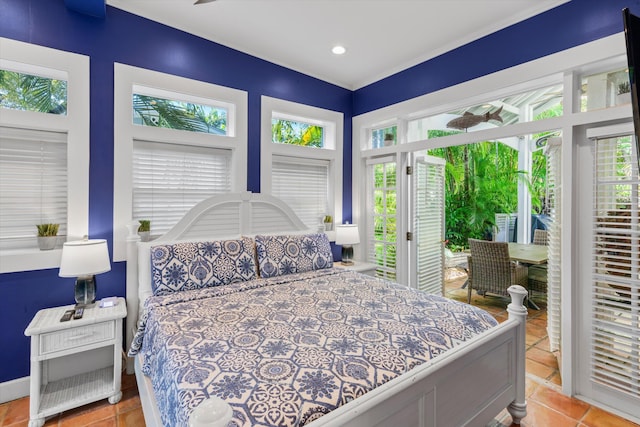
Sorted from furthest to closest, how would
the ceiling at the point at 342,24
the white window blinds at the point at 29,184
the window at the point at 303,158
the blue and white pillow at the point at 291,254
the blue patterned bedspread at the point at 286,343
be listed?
the window at the point at 303,158 < the blue and white pillow at the point at 291,254 < the ceiling at the point at 342,24 < the white window blinds at the point at 29,184 < the blue patterned bedspread at the point at 286,343

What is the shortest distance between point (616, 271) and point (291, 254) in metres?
2.42

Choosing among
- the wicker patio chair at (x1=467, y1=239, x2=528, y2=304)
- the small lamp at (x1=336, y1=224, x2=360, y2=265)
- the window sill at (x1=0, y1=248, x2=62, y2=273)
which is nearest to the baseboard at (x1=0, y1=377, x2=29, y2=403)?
the window sill at (x1=0, y1=248, x2=62, y2=273)

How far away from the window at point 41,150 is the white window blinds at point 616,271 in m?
3.82

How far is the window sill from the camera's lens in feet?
7.12

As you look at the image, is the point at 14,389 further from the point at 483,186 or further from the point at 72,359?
the point at 483,186

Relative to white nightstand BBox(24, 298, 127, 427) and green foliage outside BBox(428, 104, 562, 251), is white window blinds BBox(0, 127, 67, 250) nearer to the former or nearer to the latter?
white nightstand BBox(24, 298, 127, 427)

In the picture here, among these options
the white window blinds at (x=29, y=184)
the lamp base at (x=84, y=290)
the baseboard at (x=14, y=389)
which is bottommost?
the baseboard at (x=14, y=389)

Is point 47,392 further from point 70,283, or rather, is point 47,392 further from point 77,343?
point 70,283

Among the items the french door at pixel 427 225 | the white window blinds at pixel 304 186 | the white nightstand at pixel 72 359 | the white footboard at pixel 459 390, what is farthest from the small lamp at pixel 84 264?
the french door at pixel 427 225

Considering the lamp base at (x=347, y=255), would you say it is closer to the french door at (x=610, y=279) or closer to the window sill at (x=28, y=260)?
the french door at (x=610, y=279)

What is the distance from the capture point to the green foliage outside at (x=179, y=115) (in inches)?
111

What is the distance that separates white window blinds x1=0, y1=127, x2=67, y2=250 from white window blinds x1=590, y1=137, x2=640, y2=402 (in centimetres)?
400

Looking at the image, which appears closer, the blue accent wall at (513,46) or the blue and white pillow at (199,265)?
the blue accent wall at (513,46)

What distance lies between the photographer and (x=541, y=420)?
205cm
